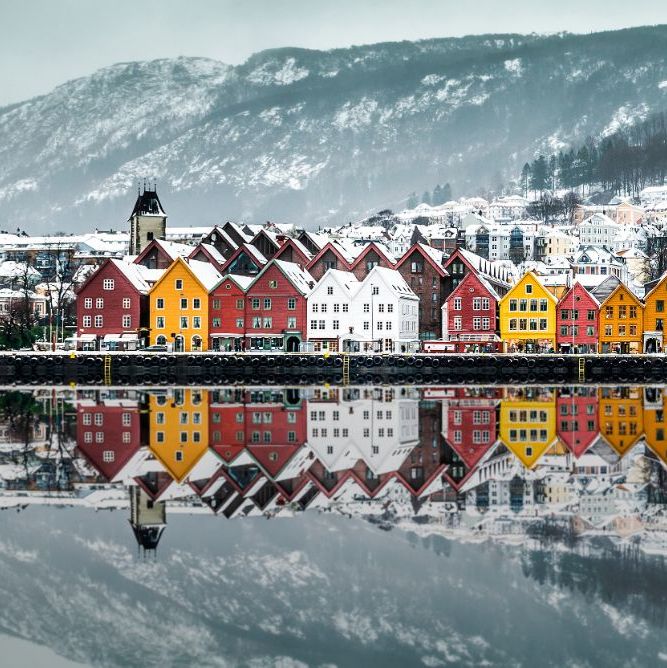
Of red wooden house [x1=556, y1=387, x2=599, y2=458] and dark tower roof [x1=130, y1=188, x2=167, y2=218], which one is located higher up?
dark tower roof [x1=130, y1=188, x2=167, y2=218]

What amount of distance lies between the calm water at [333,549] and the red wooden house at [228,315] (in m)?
58.7

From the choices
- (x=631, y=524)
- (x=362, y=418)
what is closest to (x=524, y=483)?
(x=631, y=524)

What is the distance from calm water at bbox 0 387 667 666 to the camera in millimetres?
18656

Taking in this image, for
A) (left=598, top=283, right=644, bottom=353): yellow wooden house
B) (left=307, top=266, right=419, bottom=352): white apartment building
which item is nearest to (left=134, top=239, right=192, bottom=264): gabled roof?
(left=307, top=266, right=419, bottom=352): white apartment building

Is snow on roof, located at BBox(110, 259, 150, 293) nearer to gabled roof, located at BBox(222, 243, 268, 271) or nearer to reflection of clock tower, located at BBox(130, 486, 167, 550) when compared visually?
gabled roof, located at BBox(222, 243, 268, 271)

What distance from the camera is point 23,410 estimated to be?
5547 centimetres

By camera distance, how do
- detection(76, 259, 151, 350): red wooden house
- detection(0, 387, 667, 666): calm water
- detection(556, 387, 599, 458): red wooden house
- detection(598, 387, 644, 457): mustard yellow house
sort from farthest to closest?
detection(76, 259, 151, 350): red wooden house < detection(598, 387, 644, 457): mustard yellow house < detection(556, 387, 599, 458): red wooden house < detection(0, 387, 667, 666): calm water

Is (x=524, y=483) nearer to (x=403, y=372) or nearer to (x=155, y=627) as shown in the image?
(x=155, y=627)

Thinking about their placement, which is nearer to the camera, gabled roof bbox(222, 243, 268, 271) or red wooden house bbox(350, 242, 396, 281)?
red wooden house bbox(350, 242, 396, 281)

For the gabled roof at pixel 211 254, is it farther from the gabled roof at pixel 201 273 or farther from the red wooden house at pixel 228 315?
the red wooden house at pixel 228 315

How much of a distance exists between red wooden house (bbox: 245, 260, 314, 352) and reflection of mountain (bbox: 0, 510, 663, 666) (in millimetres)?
75634

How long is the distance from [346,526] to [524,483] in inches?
276

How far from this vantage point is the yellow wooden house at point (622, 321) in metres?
101

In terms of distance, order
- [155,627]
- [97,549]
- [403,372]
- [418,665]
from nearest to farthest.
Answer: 1. [418,665]
2. [155,627]
3. [97,549]
4. [403,372]
